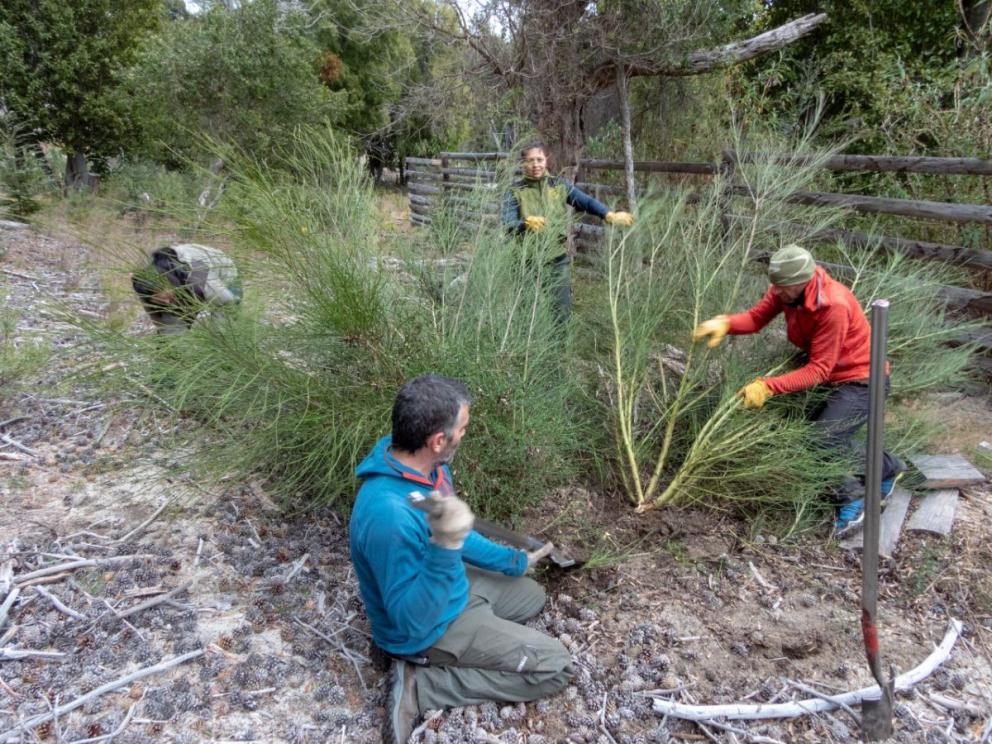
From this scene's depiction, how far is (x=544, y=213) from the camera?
3840 mm

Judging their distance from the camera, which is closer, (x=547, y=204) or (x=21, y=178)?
(x=547, y=204)

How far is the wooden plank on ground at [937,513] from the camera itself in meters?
3.21

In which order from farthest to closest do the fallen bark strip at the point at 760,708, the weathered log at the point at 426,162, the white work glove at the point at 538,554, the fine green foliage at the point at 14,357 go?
the weathered log at the point at 426,162
the fine green foliage at the point at 14,357
the white work glove at the point at 538,554
the fallen bark strip at the point at 760,708

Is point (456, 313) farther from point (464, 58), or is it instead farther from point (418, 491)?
point (464, 58)

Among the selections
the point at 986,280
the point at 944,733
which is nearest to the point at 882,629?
the point at 944,733

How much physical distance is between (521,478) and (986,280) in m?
4.68

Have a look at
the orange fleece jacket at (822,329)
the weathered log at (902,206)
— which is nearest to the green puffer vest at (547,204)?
the orange fleece jacket at (822,329)

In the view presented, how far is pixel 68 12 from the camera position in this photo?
10.6 m

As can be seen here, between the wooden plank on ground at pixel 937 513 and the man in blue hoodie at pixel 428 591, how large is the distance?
2035mm

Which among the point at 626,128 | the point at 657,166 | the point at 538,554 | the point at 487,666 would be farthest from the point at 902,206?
the point at 487,666

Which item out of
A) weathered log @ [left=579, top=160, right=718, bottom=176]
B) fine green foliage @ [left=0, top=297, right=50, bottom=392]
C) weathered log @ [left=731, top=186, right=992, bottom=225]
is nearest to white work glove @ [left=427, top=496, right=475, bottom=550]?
fine green foliage @ [left=0, top=297, right=50, bottom=392]

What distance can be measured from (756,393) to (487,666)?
1733mm

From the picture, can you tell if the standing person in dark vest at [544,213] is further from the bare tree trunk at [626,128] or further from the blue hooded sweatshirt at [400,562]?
the bare tree trunk at [626,128]

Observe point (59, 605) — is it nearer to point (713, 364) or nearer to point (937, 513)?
point (713, 364)
